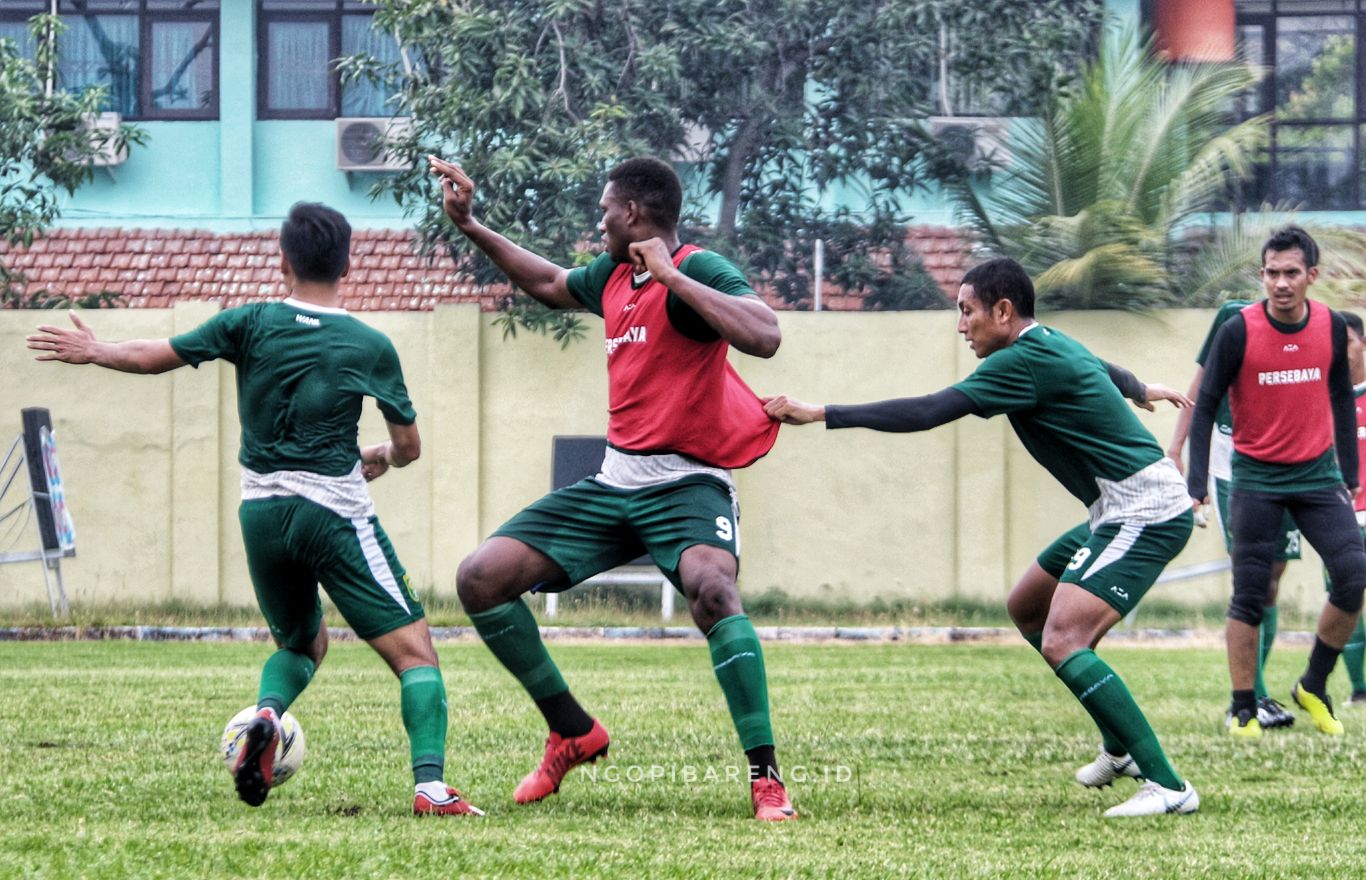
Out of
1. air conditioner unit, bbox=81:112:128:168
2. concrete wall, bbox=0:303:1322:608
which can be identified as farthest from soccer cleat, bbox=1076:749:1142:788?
air conditioner unit, bbox=81:112:128:168

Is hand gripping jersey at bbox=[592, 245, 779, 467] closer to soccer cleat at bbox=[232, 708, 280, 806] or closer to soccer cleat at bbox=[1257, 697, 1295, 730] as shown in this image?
soccer cleat at bbox=[232, 708, 280, 806]

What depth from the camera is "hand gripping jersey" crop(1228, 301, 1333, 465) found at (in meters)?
8.60

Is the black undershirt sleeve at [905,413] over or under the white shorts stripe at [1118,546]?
over

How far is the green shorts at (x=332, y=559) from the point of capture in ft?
19.6

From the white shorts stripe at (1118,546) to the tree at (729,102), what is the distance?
38.3ft

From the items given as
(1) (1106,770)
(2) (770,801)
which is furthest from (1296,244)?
(2) (770,801)

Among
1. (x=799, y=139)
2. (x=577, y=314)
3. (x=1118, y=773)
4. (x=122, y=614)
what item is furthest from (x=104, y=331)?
(x=1118, y=773)

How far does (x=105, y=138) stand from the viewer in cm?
2000

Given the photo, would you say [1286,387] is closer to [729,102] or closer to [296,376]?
[296,376]

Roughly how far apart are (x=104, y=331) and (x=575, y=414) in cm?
405

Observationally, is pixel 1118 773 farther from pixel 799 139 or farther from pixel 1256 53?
pixel 1256 53

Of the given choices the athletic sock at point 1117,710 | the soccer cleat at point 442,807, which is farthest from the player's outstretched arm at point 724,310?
the soccer cleat at point 442,807

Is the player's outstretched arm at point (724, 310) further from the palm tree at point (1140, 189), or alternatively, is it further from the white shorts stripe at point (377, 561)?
the palm tree at point (1140, 189)

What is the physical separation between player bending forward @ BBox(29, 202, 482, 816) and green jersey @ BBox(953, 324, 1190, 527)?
6.25ft
